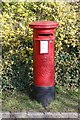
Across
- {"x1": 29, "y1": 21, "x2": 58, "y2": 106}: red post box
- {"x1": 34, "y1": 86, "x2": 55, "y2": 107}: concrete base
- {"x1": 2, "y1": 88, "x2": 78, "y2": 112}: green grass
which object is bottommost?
{"x1": 2, "y1": 88, "x2": 78, "y2": 112}: green grass

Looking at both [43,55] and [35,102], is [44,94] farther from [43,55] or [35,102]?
[43,55]

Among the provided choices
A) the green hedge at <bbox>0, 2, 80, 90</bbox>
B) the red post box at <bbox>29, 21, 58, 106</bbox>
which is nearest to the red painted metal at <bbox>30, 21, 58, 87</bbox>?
the red post box at <bbox>29, 21, 58, 106</bbox>

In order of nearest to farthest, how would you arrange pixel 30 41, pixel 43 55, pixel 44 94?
pixel 43 55, pixel 44 94, pixel 30 41

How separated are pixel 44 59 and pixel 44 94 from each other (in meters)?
0.58

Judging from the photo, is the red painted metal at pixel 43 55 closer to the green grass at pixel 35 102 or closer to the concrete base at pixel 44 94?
the concrete base at pixel 44 94

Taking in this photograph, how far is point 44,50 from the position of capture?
6.02 meters

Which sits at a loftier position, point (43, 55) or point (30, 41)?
point (30, 41)

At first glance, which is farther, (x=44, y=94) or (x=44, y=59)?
(x=44, y=94)

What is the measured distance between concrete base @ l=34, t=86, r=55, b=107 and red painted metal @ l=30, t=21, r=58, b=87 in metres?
0.07

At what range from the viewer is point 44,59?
6.05 m

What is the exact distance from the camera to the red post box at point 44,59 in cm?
594

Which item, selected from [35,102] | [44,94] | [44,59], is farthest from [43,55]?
[35,102]

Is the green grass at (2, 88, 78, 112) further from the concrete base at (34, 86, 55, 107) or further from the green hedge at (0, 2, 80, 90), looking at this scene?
the green hedge at (0, 2, 80, 90)

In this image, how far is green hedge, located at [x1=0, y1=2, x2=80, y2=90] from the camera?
6.75 meters
